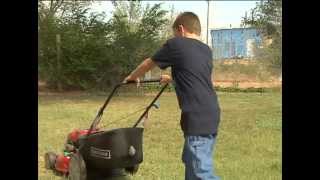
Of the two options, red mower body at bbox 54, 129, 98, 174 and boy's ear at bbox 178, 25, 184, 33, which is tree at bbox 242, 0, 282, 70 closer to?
red mower body at bbox 54, 129, 98, 174

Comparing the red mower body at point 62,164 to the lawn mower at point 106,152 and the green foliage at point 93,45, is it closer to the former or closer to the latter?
A: the lawn mower at point 106,152

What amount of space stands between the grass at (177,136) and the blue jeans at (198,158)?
120cm

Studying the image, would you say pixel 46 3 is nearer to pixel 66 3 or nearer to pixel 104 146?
pixel 66 3

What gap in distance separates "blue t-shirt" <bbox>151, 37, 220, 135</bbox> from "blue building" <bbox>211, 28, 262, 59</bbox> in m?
14.7

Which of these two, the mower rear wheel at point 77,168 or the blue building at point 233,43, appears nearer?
the mower rear wheel at point 77,168

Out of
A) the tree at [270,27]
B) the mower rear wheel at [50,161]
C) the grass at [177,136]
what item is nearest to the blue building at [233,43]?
the tree at [270,27]

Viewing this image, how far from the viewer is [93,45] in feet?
50.5

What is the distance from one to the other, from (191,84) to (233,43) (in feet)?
51.1

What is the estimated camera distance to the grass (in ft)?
15.8

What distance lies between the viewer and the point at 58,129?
24.0 feet

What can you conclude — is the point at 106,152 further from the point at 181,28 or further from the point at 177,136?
the point at 177,136

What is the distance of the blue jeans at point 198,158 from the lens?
10.8ft
